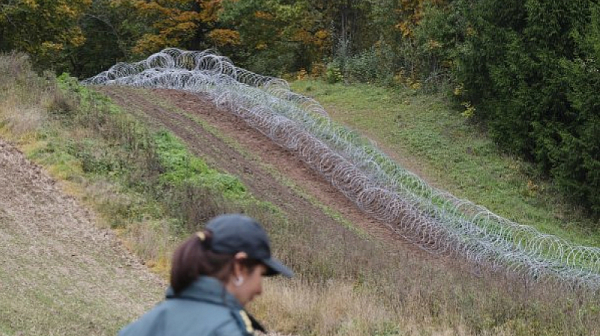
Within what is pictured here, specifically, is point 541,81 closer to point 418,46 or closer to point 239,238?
point 418,46

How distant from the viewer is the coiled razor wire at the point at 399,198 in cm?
1733

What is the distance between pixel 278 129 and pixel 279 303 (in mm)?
13959

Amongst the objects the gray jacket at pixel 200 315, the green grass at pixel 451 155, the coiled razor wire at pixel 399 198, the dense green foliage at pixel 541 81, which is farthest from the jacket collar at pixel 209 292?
the dense green foliage at pixel 541 81

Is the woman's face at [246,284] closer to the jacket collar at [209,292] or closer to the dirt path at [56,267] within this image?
the jacket collar at [209,292]

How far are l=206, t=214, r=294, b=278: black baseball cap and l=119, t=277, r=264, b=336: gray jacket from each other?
0.13 metres

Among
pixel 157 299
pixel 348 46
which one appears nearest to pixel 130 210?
pixel 157 299

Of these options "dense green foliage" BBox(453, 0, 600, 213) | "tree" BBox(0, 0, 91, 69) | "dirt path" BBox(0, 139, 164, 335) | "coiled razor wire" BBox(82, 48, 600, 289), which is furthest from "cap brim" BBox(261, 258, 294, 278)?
"tree" BBox(0, 0, 91, 69)

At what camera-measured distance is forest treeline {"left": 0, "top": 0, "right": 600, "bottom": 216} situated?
2220 cm

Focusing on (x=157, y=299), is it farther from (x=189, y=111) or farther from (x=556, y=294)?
(x=189, y=111)

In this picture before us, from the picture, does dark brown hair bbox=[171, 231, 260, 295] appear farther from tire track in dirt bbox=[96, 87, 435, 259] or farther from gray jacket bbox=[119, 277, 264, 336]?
tire track in dirt bbox=[96, 87, 435, 259]

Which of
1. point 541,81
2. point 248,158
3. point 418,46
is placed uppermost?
point 541,81

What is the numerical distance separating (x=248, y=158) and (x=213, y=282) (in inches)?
744

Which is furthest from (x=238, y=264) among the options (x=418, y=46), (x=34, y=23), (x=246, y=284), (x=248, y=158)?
(x=418, y=46)

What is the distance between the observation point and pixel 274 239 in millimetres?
12914
